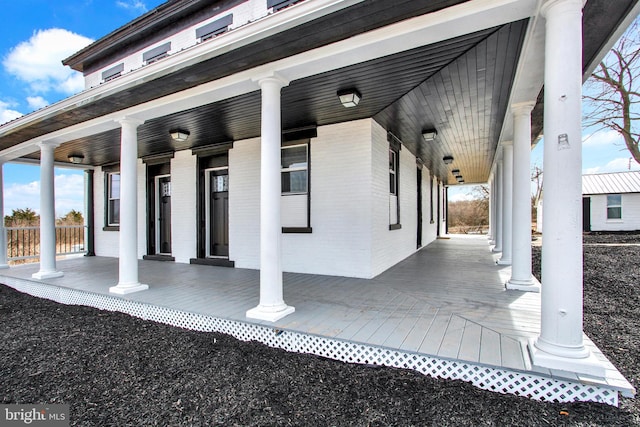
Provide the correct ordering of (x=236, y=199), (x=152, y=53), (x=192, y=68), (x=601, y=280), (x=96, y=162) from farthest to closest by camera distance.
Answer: (x=96, y=162) < (x=152, y=53) < (x=236, y=199) < (x=601, y=280) < (x=192, y=68)

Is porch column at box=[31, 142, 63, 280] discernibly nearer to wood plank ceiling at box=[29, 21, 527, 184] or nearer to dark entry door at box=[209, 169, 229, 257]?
wood plank ceiling at box=[29, 21, 527, 184]

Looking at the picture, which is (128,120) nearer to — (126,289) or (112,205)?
(126,289)

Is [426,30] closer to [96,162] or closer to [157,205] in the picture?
[157,205]

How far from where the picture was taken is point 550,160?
1960 millimetres

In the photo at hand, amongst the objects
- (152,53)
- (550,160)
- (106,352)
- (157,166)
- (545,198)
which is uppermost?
(152,53)

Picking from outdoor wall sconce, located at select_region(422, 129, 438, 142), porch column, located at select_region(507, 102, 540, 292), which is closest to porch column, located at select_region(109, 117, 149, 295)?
outdoor wall sconce, located at select_region(422, 129, 438, 142)

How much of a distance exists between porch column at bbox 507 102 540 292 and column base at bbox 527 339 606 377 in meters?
2.41

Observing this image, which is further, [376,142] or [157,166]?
[157,166]

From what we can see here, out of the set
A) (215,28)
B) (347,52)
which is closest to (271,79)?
(347,52)

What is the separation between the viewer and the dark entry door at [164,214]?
7.30 metres

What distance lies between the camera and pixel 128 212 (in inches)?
166

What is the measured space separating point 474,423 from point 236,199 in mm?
5295

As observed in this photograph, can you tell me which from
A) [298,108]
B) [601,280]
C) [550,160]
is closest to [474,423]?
[550,160]

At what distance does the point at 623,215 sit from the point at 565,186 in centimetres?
1873
